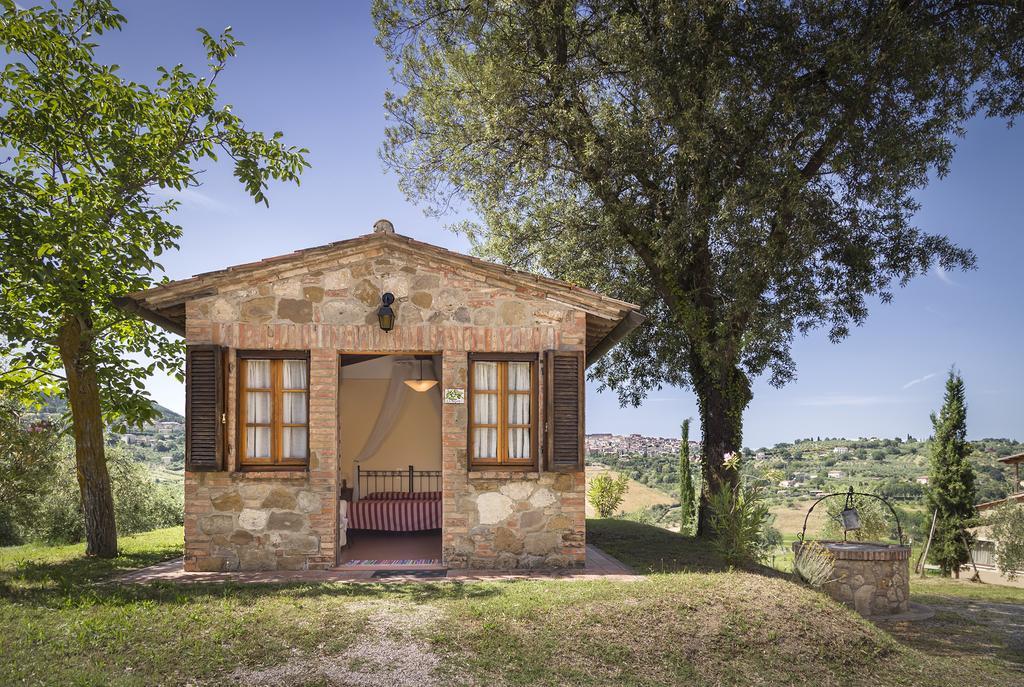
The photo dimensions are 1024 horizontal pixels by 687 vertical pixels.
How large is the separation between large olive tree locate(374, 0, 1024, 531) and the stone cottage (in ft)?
16.4

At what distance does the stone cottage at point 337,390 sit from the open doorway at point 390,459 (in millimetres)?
1154

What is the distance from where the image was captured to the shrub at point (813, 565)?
891 cm

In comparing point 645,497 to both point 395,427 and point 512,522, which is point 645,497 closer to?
point 395,427

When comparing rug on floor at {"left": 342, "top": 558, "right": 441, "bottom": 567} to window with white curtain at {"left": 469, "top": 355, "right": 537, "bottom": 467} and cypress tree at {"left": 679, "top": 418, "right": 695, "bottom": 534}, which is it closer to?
window with white curtain at {"left": 469, "top": 355, "right": 537, "bottom": 467}

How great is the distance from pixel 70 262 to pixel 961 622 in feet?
44.1

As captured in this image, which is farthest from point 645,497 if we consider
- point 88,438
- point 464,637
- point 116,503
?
point 464,637

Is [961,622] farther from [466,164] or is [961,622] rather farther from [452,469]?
[466,164]

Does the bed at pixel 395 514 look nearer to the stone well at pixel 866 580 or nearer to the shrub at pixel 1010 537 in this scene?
the stone well at pixel 866 580

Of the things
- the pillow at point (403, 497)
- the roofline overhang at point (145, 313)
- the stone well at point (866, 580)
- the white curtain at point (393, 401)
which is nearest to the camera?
the roofline overhang at point (145, 313)

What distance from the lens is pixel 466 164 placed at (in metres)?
15.0

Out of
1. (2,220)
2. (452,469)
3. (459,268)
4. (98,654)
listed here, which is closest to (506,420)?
(452,469)

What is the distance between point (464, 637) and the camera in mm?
6312

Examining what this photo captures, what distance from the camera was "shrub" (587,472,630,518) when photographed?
2056cm

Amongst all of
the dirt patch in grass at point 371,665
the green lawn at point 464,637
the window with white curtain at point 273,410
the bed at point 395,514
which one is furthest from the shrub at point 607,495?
the dirt patch in grass at point 371,665
